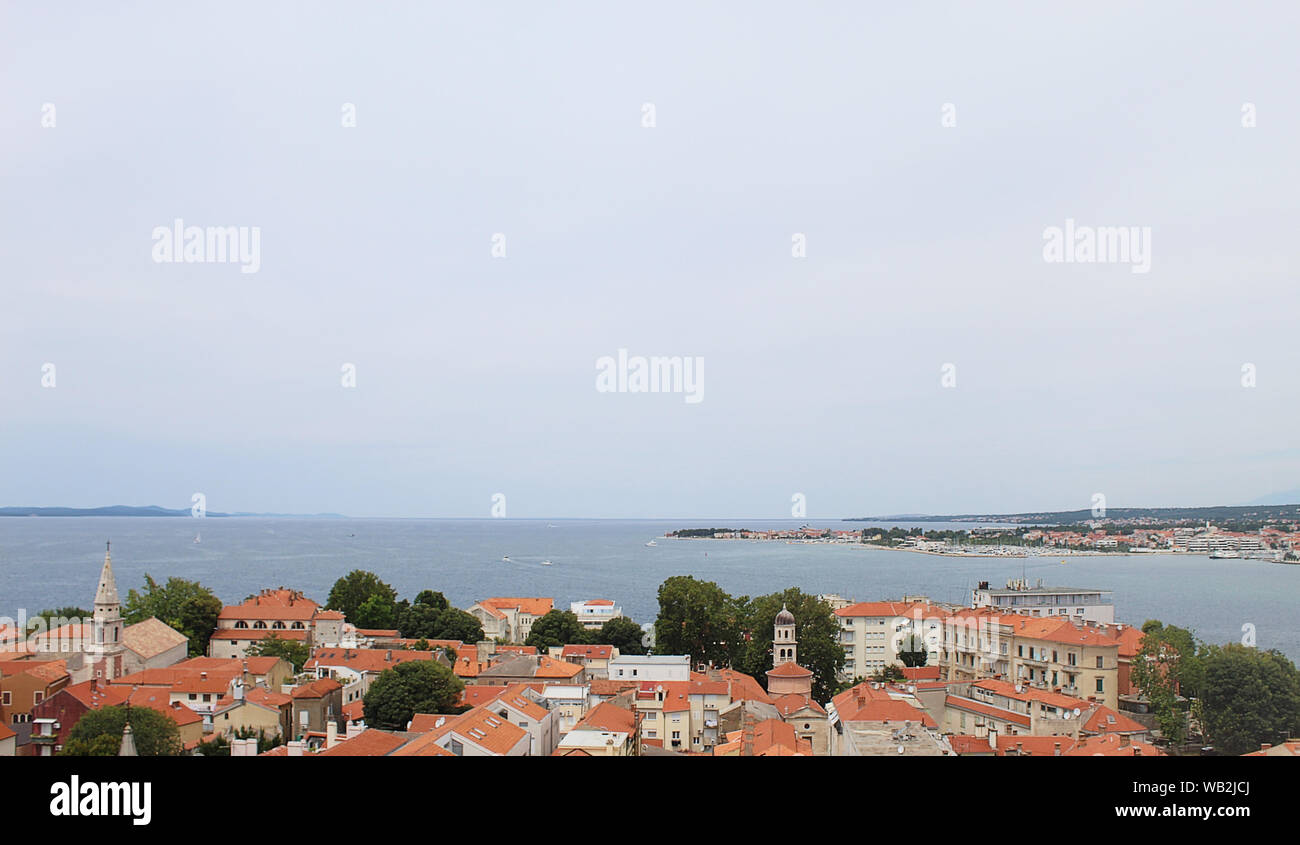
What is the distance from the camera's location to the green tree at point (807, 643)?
665 inches

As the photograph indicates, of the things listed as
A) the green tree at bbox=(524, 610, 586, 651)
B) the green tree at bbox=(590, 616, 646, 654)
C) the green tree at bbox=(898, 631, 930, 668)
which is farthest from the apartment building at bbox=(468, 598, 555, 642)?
the green tree at bbox=(898, 631, 930, 668)

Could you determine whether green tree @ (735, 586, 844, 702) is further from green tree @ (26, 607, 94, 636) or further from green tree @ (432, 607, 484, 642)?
green tree @ (26, 607, 94, 636)

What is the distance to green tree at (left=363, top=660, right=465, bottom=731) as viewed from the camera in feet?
Answer: 39.0

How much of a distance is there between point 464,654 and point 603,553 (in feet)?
172

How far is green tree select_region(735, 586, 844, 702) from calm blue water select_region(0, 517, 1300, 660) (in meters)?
14.2

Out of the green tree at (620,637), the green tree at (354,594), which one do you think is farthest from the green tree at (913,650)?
the green tree at (354,594)

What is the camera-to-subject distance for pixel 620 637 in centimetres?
2048

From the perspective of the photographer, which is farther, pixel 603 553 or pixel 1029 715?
pixel 603 553

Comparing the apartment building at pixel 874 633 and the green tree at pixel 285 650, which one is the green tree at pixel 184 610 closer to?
the green tree at pixel 285 650
